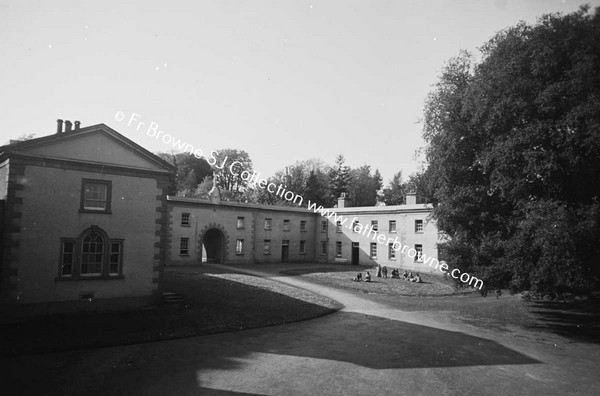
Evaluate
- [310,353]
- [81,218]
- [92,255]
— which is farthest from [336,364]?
[81,218]

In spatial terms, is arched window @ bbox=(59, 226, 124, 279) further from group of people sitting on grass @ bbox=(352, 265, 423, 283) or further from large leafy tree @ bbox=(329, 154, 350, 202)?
large leafy tree @ bbox=(329, 154, 350, 202)

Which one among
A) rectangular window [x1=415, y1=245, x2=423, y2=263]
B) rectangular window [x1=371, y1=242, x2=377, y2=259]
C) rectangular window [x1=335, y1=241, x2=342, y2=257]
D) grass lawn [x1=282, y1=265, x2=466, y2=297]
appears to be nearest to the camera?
grass lawn [x1=282, y1=265, x2=466, y2=297]

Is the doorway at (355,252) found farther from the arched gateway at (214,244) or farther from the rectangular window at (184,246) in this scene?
the rectangular window at (184,246)

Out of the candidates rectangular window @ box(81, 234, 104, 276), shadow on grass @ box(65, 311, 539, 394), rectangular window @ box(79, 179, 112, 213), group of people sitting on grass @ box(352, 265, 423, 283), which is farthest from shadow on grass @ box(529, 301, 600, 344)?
rectangular window @ box(79, 179, 112, 213)

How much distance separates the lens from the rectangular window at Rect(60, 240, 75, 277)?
17.8 meters

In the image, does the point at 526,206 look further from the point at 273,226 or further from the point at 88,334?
the point at 273,226

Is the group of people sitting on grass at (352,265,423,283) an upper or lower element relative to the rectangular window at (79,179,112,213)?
lower

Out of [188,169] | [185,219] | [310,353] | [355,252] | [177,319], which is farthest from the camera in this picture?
[188,169]

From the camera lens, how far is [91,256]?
18656mm

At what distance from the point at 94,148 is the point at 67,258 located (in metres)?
5.39

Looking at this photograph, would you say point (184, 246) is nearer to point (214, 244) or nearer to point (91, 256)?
point (214, 244)

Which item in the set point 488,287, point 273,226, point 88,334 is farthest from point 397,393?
point 273,226

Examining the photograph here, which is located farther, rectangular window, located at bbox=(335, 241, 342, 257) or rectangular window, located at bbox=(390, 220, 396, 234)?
rectangular window, located at bbox=(335, 241, 342, 257)

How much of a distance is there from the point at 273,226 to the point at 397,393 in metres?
37.6
